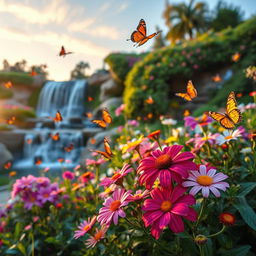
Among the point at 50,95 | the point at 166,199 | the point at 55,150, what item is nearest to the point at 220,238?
the point at 166,199

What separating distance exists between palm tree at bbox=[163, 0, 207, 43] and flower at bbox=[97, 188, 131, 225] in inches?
963

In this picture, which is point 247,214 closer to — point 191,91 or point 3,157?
point 191,91

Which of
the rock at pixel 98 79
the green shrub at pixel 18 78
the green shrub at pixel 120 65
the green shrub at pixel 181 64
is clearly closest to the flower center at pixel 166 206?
the green shrub at pixel 181 64

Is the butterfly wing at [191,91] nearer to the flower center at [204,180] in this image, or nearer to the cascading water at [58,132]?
the flower center at [204,180]

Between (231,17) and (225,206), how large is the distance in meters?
23.0

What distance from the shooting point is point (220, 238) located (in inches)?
37.2

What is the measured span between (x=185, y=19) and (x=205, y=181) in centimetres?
2576

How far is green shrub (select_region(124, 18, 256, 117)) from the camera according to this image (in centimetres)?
881

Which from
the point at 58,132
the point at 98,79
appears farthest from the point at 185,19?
the point at 58,132

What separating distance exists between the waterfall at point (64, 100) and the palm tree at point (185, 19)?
12414 mm

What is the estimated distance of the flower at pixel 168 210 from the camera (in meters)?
0.65

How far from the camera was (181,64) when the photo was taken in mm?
9797

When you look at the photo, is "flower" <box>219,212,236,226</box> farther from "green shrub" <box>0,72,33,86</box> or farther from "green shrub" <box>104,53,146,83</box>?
"green shrub" <box>0,72,33,86</box>

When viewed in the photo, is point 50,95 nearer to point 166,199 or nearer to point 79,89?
point 79,89
